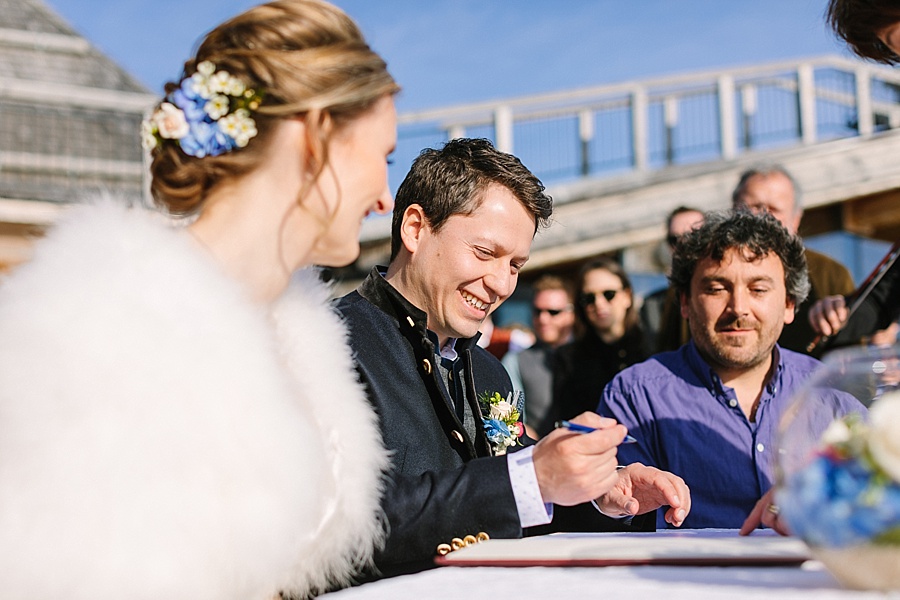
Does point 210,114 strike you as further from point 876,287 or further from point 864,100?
point 864,100

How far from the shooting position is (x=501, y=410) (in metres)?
2.55

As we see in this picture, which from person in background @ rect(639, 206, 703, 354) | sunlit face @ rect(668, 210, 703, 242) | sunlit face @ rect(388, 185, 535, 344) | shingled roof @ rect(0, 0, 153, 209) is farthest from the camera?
shingled roof @ rect(0, 0, 153, 209)

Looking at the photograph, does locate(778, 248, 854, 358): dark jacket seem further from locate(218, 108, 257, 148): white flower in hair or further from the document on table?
locate(218, 108, 257, 148): white flower in hair

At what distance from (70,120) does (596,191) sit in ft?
18.0

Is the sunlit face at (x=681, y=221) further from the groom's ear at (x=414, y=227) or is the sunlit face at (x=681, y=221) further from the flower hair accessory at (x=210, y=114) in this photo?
the flower hair accessory at (x=210, y=114)

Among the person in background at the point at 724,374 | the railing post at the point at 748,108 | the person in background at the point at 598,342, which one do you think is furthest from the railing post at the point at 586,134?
the person in background at the point at 724,374

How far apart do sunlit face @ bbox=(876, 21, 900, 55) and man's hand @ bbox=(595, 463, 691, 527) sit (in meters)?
1.13

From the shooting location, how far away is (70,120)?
10336mm

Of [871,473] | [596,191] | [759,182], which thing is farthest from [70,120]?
[871,473]

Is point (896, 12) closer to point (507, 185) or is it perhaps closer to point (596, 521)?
point (507, 185)

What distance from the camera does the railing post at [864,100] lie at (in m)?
11.5

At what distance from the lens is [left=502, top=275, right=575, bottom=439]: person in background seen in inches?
212

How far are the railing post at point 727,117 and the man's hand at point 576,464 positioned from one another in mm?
10300

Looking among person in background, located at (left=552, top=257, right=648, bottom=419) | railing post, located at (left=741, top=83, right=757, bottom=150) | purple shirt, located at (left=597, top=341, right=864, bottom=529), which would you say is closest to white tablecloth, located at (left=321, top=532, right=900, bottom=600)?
purple shirt, located at (left=597, top=341, right=864, bottom=529)
